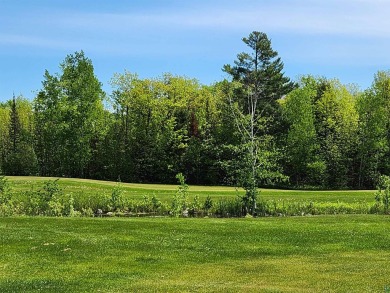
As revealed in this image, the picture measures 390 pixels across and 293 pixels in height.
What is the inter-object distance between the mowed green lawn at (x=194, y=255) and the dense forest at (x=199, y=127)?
1313 inches

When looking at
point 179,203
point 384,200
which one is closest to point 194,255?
point 179,203

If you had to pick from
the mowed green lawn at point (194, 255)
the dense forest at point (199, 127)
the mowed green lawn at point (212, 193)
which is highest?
the dense forest at point (199, 127)

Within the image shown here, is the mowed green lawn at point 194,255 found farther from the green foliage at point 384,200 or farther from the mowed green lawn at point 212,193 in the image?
the mowed green lawn at point 212,193

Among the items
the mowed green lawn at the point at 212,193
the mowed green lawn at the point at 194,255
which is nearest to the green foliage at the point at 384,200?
the mowed green lawn at the point at 194,255

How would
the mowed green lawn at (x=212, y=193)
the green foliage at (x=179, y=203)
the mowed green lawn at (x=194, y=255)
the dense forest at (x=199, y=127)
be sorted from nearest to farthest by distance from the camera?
the mowed green lawn at (x=194, y=255) → the green foliage at (x=179, y=203) → the mowed green lawn at (x=212, y=193) → the dense forest at (x=199, y=127)

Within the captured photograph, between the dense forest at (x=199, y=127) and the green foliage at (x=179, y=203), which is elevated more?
the dense forest at (x=199, y=127)

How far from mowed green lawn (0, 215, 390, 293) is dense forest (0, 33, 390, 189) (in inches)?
1313

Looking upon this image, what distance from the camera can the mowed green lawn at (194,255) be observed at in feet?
29.5

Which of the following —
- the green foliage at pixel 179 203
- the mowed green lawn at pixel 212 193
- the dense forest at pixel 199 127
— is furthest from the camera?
the dense forest at pixel 199 127

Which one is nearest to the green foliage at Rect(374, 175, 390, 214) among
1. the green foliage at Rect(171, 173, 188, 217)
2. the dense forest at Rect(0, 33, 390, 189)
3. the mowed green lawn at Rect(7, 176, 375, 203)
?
the mowed green lawn at Rect(7, 176, 375, 203)

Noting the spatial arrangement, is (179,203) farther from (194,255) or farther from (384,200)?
(384,200)

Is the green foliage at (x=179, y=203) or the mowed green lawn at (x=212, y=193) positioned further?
the mowed green lawn at (x=212, y=193)

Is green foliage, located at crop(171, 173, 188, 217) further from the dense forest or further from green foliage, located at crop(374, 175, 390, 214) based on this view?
the dense forest

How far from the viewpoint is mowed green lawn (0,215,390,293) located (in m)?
8.99
